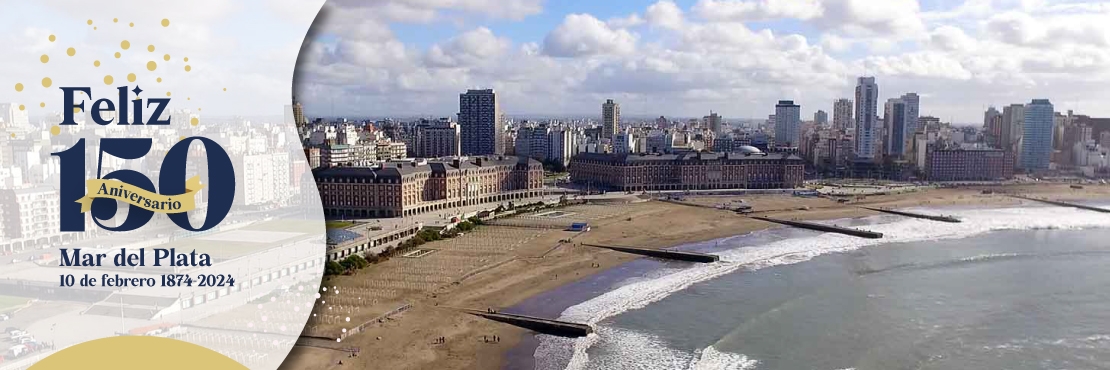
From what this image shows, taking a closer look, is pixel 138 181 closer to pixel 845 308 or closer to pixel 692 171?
pixel 845 308

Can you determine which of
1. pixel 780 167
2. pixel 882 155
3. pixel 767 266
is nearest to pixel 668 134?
pixel 882 155

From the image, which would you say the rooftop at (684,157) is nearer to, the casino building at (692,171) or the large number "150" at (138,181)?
the casino building at (692,171)

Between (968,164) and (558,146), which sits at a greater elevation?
(558,146)

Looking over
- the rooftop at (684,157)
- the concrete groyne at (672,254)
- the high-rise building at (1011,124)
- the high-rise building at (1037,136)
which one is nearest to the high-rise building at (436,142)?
the rooftop at (684,157)

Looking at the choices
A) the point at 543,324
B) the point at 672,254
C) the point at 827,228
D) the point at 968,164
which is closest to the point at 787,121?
the point at 968,164

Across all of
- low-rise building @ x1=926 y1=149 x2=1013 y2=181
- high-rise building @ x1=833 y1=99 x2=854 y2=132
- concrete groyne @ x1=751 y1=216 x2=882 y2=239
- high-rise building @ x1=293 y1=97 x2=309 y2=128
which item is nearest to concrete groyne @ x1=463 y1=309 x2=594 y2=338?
high-rise building @ x1=293 y1=97 x2=309 y2=128

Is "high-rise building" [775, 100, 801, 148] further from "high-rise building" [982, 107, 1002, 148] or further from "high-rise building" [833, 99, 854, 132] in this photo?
"high-rise building" [982, 107, 1002, 148]

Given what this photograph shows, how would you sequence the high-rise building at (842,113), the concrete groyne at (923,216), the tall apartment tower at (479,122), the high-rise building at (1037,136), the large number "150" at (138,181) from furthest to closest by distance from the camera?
the high-rise building at (842,113)
the tall apartment tower at (479,122)
the high-rise building at (1037,136)
the concrete groyne at (923,216)
the large number "150" at (138,181)
